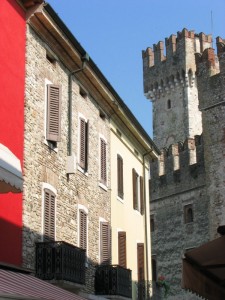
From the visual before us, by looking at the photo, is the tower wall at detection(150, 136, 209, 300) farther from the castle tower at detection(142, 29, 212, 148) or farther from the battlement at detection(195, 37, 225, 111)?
the castle tower at detection(142, 29, 212, 148)

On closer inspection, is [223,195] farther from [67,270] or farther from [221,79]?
[67,270]

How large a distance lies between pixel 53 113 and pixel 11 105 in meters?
2.09

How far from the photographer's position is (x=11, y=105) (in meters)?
13.0

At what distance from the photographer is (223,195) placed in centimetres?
3456

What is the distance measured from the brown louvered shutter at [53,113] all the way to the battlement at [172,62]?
3930 centimetres

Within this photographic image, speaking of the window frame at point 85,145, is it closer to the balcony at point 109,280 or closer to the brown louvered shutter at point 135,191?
the balcony at point 109,280

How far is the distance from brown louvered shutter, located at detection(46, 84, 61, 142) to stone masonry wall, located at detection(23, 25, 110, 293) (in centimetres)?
20

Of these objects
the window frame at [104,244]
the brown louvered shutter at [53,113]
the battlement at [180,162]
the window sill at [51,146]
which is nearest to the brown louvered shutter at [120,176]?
the window frame at [104,244]

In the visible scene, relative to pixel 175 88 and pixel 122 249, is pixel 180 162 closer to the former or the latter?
pixel 175 88

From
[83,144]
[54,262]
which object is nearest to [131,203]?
[83,144]

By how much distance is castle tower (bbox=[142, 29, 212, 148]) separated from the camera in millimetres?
52812

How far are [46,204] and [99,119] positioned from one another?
488 cm

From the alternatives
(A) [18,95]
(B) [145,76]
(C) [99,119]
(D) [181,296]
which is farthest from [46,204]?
(B) [145,76]

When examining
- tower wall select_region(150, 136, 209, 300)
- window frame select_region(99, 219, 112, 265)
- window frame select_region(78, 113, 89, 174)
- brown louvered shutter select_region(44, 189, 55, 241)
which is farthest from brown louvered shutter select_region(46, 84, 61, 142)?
tower wall select_region(150, 136, 209, 300)
